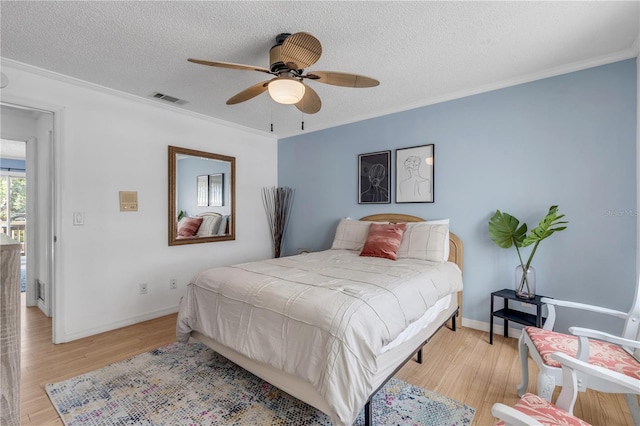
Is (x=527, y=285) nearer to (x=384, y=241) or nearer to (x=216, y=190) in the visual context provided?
(x=384, y=241)

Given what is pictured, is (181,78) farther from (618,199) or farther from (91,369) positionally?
(618,199)

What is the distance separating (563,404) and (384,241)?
1.88 meters

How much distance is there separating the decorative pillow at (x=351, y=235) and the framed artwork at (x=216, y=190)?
1648 millimetres

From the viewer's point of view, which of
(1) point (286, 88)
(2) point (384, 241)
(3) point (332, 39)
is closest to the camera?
(1) point (286, 88)

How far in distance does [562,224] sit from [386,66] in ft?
6.77

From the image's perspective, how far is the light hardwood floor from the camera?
1895 millimetres

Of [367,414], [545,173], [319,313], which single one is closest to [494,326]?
[545,173]

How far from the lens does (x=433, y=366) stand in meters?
2.39

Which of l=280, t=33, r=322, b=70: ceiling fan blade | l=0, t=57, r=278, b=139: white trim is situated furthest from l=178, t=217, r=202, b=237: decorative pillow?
l=280, t=33, r=322, b=70: ceiling fan blade

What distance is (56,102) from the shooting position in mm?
2748

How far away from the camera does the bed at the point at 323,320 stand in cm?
153

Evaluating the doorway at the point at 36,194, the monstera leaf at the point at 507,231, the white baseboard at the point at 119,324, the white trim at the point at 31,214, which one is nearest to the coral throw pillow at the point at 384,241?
the monstera leaf at the point at 507,231

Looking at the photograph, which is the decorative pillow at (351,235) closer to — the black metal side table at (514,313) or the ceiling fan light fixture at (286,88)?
the black metal side table at (514,313)

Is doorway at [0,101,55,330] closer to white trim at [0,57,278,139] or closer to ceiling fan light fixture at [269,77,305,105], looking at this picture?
white trim at [0,57,278,139]
